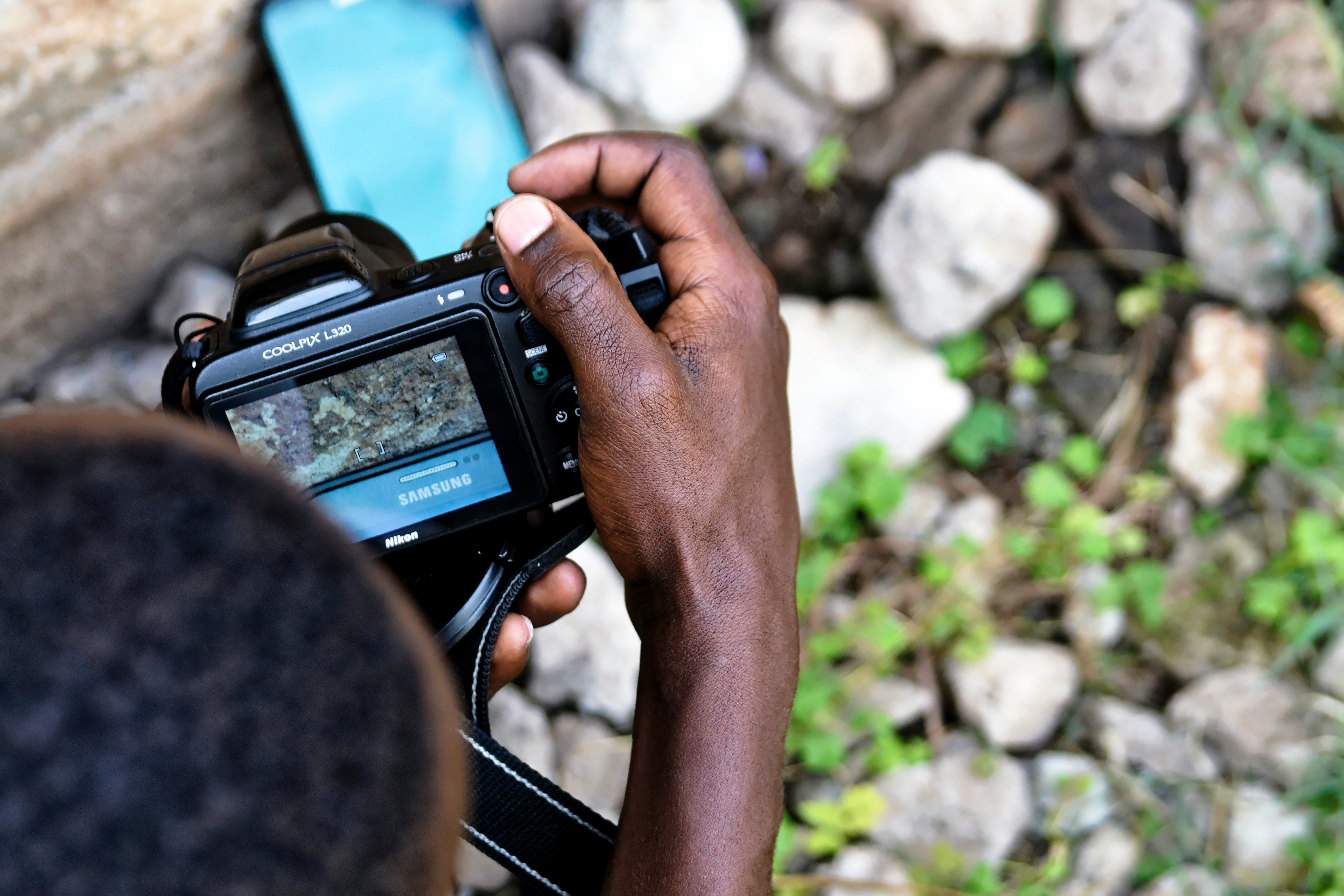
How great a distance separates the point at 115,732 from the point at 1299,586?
2292 millimetres

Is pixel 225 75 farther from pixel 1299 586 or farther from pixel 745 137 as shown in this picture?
pixel 1299 586

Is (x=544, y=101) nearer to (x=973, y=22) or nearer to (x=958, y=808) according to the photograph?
(x=973, y=22)

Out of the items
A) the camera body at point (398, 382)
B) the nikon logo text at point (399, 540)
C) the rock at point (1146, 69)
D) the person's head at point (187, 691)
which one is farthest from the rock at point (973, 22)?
the person's head at point (187, 691)

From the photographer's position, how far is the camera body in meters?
1.21

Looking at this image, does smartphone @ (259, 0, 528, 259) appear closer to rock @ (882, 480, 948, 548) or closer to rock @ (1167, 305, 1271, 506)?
rock @ (882, 480, 948, 548)

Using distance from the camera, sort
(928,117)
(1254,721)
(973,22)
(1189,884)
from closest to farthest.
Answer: (1189,884), (1254,721), (973,22), (928,117)

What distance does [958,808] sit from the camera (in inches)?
77.6

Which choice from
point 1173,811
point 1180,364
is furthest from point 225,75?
point 1173,811

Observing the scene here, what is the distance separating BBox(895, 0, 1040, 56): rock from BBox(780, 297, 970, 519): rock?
2.14 ft

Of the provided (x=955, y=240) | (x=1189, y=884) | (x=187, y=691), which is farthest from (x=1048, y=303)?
(x=187, y=691)

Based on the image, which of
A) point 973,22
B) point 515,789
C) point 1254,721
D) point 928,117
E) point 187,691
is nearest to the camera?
point 187,691

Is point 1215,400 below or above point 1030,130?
below

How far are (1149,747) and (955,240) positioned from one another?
1.11m

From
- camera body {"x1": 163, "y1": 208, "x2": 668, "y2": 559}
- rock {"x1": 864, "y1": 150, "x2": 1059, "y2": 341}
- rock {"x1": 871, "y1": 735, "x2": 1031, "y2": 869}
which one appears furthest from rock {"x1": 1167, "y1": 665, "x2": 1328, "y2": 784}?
camera body {"x1": 163, "y1": 208, "x2": 668, "y2": 559}
